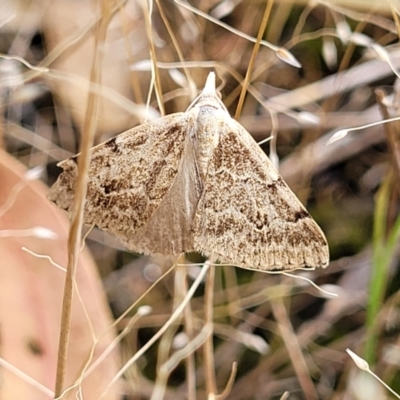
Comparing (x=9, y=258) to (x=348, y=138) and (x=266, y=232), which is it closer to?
(x=266, y=232)

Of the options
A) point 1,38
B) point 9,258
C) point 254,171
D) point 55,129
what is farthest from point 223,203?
point 1,38

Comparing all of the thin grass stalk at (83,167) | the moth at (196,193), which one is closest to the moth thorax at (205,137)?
the moth at (196,193)

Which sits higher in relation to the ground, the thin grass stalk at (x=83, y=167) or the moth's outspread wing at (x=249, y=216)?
the thin grass stalk at (x=83, y=167)

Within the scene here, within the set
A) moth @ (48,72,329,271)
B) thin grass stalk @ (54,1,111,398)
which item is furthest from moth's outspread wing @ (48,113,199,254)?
thin grass stalk @ (54,1,111,398)

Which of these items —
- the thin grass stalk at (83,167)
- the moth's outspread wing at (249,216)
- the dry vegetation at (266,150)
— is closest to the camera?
the thin grass stalk at (83,167)

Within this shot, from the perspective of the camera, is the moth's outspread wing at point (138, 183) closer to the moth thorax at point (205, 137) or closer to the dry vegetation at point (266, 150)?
the moth thorax at point (205, 137)

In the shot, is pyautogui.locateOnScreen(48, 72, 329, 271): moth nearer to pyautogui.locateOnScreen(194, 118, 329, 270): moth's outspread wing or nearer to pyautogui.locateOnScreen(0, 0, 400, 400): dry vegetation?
pyautogui.locateOnScreen(194, 118, 329, 270): moth's outspread wing
